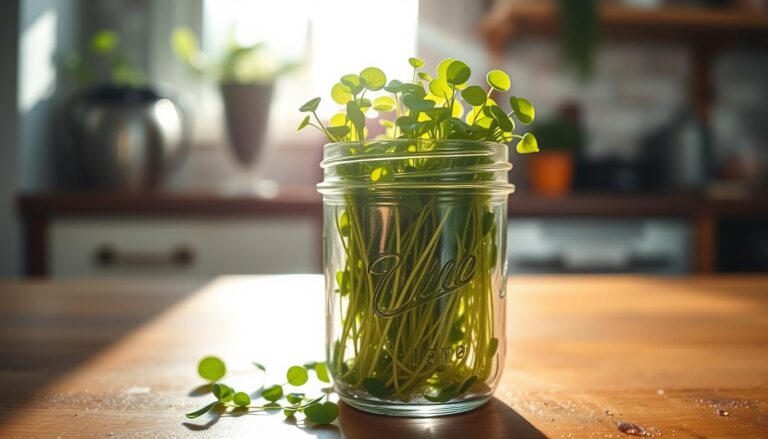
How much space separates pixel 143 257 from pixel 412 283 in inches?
63.8

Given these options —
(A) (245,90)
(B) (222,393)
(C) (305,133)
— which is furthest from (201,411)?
(C) (305,133)

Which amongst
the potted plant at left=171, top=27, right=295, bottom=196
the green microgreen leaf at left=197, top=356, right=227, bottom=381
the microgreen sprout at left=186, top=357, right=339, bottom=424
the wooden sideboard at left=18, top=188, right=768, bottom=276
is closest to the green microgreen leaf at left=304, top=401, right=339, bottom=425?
the microgreen sprout at left=186, top=357, right=339, bottom=424

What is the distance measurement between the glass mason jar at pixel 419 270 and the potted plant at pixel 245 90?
5.67ft

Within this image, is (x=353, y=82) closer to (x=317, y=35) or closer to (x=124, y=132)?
(x=124, y=132)

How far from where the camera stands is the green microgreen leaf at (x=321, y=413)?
1.22 ft

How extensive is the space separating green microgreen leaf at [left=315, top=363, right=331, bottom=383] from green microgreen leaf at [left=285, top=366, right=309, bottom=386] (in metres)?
0.03

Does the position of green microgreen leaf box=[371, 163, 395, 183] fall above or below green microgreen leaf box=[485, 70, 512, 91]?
below

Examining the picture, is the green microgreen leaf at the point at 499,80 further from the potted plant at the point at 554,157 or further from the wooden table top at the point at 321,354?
the potted plant at the point at 554,157

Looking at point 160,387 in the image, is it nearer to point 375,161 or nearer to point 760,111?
point 375,161

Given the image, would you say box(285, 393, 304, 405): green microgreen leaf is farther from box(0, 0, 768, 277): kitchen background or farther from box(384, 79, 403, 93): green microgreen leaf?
box(0, 0, 768, 277): kitchen background

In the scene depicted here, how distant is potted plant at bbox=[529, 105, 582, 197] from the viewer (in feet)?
7.01

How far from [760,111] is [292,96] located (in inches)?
69.6

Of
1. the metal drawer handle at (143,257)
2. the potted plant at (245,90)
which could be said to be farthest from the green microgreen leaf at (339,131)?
the potted plant at (245,90)

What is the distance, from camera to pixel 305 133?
99.8 inches
